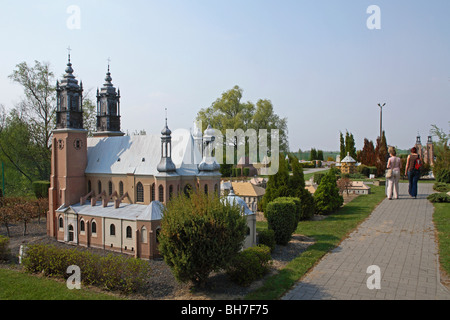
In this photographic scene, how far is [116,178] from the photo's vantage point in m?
22.3

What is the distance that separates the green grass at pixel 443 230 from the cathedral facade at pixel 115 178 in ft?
39.4

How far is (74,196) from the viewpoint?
2267 cm

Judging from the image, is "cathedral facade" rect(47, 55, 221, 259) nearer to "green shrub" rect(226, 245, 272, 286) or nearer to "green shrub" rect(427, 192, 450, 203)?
"green shrub" rect(226, 245, 272, 286)

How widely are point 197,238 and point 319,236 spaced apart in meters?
10.5

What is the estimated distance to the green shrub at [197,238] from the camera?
11.1 m

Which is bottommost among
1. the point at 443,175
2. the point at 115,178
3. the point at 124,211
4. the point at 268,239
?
the point at 268,239

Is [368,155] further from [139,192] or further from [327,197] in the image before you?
[139,192]

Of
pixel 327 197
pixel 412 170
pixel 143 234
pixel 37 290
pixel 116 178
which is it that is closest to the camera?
pixel 37 290

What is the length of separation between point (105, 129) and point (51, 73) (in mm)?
17323

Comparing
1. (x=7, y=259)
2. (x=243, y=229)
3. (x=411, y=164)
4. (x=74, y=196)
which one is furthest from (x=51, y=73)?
(x=411, y=164)

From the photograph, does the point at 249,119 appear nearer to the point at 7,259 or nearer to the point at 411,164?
the point at 411,164

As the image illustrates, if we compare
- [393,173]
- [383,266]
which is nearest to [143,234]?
[383,266]

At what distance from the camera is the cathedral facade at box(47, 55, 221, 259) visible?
19.0 m

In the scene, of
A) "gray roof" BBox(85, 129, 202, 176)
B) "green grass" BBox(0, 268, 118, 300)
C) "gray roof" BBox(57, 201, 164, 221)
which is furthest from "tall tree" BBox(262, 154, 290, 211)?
"green grass" BBox(0, 268, 118, 300)
